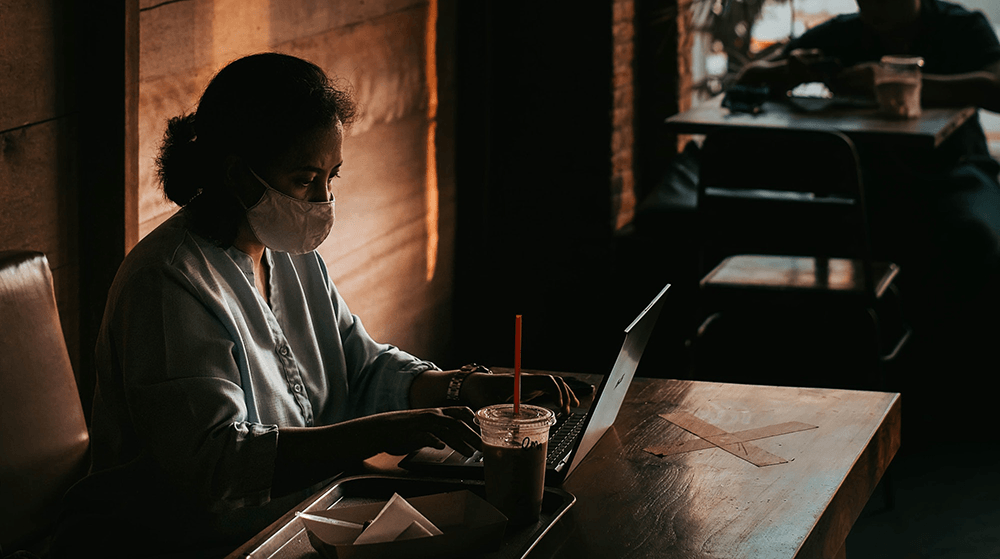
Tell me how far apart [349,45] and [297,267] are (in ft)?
4.49

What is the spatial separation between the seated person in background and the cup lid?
255cm

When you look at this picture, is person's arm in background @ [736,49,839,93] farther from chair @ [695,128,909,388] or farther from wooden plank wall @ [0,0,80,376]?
wooden plank wall @ [0,0,80,376]

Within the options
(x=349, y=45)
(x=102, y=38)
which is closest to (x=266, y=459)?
(x=102, y=38)

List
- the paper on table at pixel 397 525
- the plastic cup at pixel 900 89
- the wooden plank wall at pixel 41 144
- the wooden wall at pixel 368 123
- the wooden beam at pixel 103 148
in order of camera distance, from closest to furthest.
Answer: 1. the paper on table at pixel 397 525
2. the wooden plank wall at pixel 41 144
3. the wooden beam at pixel 103 148
4. the wooden wall at pixel 368 123
5. the plastic cup at pixel 900 89

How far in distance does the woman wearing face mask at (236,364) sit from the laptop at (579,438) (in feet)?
0.18

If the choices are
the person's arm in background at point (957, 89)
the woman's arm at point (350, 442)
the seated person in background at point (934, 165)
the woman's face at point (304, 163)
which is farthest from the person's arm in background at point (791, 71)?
the woman's arm at point (350, 442)

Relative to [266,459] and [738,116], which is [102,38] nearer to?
[266,459]

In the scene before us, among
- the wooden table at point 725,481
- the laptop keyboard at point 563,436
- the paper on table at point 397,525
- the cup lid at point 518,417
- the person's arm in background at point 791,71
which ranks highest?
the person's arm in background at point 791,71

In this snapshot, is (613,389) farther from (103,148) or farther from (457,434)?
(103,148)

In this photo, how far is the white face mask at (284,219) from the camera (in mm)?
1658

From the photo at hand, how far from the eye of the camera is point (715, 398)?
179 centimetres

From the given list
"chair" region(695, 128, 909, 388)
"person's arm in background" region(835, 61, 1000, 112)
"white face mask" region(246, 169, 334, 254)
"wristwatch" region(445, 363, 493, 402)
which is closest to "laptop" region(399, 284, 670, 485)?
"wristwatch" region(445, 363, 493, 402)

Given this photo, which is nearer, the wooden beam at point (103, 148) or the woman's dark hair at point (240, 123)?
the woman's dark hair at point (240, 123)

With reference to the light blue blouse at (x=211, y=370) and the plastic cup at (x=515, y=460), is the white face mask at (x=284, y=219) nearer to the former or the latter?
the light blue blouse at (x=211, y=370)
